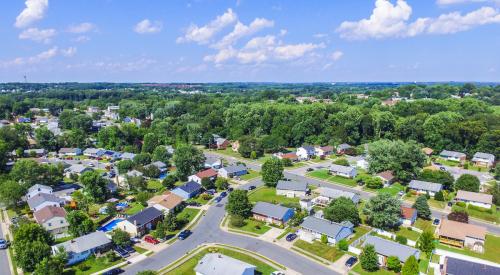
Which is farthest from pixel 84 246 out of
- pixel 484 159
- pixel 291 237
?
pixel 484 159

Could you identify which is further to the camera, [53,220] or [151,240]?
[53,220]

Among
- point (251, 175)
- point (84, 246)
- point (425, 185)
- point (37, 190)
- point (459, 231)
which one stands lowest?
point (251, 175)

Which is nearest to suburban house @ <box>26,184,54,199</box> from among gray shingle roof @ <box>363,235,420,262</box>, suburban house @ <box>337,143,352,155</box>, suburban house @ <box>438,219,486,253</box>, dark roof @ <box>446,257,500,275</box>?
gray shingle roof @ <box>363,235,420,262</box>

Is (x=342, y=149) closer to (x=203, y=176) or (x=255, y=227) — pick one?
(x=203, y=176)

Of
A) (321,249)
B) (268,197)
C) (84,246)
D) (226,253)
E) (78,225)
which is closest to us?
(84,246)

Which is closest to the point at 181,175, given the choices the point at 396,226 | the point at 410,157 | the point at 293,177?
the point at 293,177

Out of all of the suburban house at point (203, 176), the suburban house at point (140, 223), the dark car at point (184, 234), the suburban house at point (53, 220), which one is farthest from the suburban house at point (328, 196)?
the suburban house at point (53, 220)

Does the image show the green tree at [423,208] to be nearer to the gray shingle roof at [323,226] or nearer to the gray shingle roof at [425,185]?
the gray shingle roof at [425,185]
